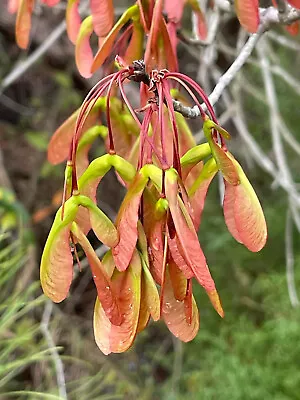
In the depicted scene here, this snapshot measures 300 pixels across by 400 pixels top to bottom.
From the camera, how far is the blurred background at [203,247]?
124cm

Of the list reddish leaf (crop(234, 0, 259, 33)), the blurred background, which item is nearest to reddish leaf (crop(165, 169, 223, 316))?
reddish leaf (crop(234, 0, 259, 33))

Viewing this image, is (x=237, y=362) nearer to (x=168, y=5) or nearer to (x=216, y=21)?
(x=216, y=21)

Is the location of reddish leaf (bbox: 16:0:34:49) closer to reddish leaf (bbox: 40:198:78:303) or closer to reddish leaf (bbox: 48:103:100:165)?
reddish leaf (bbox: 48:103:100:165)

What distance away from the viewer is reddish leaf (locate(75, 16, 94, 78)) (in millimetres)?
567

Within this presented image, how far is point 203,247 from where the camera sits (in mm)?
1830

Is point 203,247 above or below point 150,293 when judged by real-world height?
below

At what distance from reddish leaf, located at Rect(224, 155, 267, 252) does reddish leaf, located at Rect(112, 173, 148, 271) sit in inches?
2.7

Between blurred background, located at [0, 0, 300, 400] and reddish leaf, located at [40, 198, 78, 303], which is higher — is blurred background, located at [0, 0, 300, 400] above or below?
below

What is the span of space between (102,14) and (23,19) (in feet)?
0.38

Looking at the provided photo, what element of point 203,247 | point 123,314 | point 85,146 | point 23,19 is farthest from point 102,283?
point 203,247

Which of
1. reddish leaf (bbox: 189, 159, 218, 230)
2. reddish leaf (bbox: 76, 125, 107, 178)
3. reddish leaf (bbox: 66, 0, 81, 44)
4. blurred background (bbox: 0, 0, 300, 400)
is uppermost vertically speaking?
reddish leaf (bbox: 66, 0, 81, 44)

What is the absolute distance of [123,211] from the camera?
402 millimetres

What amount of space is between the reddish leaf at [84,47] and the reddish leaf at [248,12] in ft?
0.55

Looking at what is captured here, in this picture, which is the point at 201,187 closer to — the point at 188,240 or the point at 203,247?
the point at 188,240
